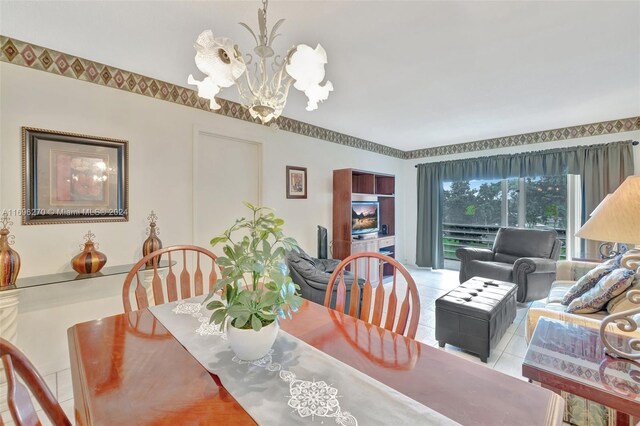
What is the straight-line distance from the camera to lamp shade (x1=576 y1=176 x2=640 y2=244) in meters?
1.18

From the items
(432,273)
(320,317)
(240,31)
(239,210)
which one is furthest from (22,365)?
(432,273)

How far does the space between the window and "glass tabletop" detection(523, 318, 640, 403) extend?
3.76m

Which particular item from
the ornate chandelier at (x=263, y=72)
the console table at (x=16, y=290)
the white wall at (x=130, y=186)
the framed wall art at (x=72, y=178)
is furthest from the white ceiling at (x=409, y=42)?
the console table at (x=16, y=290)

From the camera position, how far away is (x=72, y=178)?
2.30 metres

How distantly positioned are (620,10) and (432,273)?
4.43 meters

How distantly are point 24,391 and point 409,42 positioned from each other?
254cm

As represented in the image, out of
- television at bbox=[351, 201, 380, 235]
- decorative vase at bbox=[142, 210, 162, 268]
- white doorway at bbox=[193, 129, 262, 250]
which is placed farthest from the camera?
Answer: television at bbox=[351, 201, 380, 235]

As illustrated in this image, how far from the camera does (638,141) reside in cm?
381

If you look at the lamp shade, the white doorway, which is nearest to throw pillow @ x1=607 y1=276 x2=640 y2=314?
→ the lamp shade

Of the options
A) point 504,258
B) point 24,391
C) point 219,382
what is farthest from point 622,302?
point 24,391

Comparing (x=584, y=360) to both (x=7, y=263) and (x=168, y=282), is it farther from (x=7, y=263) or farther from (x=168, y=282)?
(x=7, y=263)

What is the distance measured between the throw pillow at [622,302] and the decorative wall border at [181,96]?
317 cm

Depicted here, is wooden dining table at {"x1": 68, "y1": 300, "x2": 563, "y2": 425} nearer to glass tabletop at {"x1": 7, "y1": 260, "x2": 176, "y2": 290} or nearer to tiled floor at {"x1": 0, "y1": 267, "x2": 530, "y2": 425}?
tiled floor at {"x1": 0, "y1": 267, "x2": 530, "y2": 425}

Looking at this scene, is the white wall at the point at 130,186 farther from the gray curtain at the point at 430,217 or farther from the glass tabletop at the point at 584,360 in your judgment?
the gray curtain at the point at 430,217
